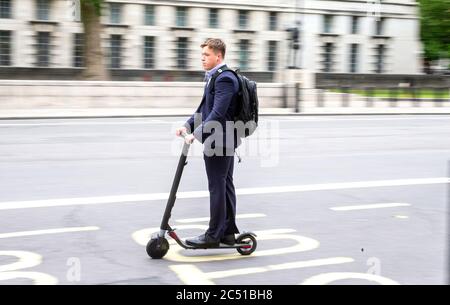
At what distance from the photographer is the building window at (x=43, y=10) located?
50.5 m

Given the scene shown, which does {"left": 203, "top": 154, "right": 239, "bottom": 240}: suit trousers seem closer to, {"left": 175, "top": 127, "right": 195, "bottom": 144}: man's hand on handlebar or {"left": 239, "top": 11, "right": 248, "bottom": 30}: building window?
{"left": 175, "top": 127, "right": 195, "bottom": 144}: man's hand on handlebar

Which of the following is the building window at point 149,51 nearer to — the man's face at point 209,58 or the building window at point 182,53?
the building window at point 182,53

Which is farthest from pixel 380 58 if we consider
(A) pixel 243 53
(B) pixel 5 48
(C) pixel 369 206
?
(C) pixel 369 206

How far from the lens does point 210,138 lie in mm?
5508

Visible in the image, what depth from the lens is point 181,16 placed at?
55.8m

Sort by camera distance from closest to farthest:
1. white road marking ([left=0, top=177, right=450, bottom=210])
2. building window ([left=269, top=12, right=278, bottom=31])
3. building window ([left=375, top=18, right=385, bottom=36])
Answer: white road marking ([left=0, top=177, right=450, bottom=210]) → building window ([left=269, top=12, right=278, bottom=31]) → building window ([left=375, top=18, right=385, bottom=36])

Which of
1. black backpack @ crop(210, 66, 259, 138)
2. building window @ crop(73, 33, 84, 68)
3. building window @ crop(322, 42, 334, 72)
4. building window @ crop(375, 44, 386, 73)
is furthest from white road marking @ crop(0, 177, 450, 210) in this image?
building window @ crop(375, 44, 386, 73)

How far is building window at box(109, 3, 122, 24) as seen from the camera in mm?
53031

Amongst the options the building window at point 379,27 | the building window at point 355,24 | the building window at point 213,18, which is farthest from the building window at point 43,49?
the building window at point 379,27

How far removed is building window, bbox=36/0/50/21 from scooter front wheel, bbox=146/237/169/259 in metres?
47.9

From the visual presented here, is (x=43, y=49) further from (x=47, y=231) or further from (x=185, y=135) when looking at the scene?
(x=185, y=135)

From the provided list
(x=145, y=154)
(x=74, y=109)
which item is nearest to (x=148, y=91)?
(x=74, y=109)

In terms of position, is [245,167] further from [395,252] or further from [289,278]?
[289,278]

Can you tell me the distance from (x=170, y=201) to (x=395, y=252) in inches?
82.6
